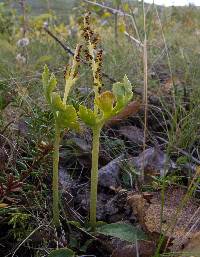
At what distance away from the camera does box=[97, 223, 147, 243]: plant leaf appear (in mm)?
910

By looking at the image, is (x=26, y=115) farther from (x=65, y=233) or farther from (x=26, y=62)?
(x=26, y=62)

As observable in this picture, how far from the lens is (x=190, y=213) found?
1027mm

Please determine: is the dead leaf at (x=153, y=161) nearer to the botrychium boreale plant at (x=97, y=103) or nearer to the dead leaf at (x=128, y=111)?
the dead leaf at (x=128, y=111)

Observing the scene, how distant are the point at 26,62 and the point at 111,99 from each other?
1587 mm

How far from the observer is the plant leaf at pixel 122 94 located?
92 cm

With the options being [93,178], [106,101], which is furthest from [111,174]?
[106,101]

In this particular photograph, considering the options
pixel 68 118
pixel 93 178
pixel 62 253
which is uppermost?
pixel 68 118

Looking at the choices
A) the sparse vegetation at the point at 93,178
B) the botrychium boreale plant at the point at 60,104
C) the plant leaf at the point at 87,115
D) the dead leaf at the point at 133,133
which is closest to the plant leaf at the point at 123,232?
the sparse vegetation at the point at 93,178

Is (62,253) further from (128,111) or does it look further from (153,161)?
(128,111)

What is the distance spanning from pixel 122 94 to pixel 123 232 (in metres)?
0.29

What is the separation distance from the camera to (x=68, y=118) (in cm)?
90

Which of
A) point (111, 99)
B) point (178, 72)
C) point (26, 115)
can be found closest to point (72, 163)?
point (26, 115)

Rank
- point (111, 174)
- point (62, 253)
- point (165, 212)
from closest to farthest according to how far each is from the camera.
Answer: point (62, 253) < point (165, 212) < point (111, 174)

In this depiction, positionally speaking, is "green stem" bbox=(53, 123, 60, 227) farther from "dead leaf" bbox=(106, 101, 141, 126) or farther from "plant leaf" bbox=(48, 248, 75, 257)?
"dead leaf" bbox=(106, 101, 141, 126)
